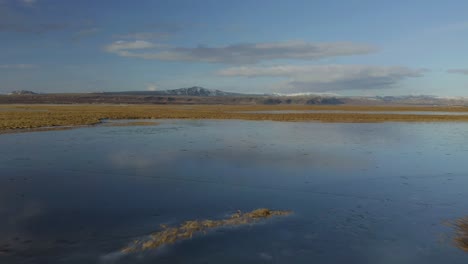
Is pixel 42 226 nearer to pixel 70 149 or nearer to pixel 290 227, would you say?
pixel 290 227

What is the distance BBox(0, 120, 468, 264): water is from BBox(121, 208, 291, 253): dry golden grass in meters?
0.23

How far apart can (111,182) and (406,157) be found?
1278 centimetres

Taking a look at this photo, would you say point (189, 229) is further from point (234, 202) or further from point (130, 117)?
point (130, 117)

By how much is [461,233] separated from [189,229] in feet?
17.7

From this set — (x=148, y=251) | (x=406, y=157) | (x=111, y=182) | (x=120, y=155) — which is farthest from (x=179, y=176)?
(x=406, y=157)

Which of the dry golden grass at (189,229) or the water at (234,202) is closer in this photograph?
the water at (234,202)

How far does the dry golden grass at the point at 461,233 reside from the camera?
23.4 ft

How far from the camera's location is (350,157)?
17.1 metres

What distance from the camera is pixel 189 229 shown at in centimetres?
773

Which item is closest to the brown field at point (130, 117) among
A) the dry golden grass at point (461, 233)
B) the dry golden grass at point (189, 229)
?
the dry golden grass at point (189, 229)

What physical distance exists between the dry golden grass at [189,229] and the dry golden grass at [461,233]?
3377 millimetres

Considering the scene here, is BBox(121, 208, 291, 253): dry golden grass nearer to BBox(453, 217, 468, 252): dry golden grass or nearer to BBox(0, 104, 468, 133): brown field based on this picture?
BBox(453, 217, 468, 252): dry golden grass

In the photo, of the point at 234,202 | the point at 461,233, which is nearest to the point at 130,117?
the point at 234,202

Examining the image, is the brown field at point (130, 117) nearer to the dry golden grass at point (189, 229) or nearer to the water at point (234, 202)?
the water at point (234, 202)
